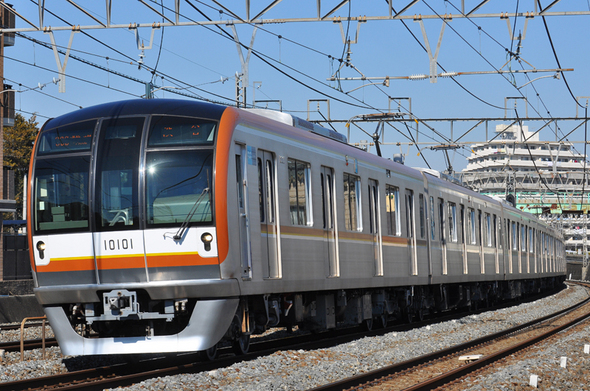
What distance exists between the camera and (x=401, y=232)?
1532 cm

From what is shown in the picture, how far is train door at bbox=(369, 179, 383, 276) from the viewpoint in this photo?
541 inches

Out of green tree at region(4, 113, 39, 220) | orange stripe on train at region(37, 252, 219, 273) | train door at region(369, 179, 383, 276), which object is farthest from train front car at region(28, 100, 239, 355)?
green tree at region(4, 113, 39, 220)

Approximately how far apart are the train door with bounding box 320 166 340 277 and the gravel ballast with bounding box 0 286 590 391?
1.22 meters

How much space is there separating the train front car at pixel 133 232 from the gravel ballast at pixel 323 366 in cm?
65

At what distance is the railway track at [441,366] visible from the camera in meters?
8.65

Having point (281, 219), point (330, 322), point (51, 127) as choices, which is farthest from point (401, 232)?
point (51, 127)

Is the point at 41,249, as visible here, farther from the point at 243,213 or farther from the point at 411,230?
the point at 411,230

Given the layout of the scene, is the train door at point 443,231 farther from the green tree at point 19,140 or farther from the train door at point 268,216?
the green tree at point 19,140

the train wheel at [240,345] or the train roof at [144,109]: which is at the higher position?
the train roof at [144,109]

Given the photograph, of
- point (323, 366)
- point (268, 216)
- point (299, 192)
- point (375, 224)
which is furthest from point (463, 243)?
point (323, 366)

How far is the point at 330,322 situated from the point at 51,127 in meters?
5.22

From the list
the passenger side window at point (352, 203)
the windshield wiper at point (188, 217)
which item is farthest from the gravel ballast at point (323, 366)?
the passenger side window at point (352, 203)

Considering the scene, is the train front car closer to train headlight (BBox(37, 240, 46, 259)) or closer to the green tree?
train headlight (BBox(37, 240, 46, 259))

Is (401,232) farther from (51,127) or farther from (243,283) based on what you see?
(51,127)
